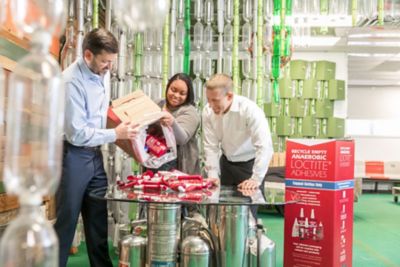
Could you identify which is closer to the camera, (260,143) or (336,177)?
(260,143)

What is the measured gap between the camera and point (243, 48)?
3.70 meters

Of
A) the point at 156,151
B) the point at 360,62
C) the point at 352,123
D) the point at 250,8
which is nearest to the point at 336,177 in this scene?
the point at 156,151

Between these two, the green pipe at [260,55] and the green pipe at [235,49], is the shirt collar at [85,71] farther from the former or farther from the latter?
the green pipe at [260,55]

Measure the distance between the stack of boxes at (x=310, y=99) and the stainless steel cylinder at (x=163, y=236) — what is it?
563 centimetres

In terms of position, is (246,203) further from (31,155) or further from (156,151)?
(31,155)

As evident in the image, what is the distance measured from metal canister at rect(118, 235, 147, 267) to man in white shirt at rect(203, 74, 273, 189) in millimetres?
693

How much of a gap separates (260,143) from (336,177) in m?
0.59

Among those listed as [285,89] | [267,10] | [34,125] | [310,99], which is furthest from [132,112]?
[310,99]

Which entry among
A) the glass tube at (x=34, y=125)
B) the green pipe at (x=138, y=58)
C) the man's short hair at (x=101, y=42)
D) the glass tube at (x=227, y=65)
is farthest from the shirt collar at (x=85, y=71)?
the glass tube at (x=34, y=125)

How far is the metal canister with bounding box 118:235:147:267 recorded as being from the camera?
7.59 ft

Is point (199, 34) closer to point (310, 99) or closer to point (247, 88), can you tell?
point (247, 88)

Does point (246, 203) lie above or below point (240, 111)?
below

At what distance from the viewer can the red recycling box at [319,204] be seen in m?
2.89

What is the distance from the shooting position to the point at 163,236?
7.34 ft
